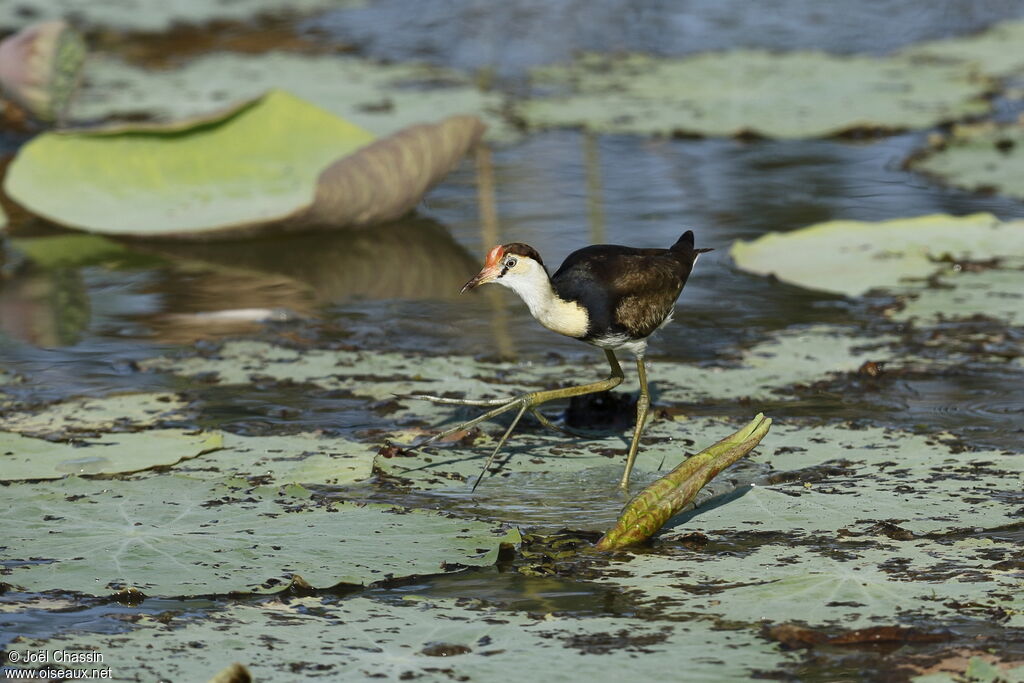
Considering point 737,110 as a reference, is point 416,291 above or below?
below

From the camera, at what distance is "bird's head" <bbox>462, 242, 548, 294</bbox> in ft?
11.9

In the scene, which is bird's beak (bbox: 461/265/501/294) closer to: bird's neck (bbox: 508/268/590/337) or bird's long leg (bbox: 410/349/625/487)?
bird's neck (bbox: 508/268/590/337)

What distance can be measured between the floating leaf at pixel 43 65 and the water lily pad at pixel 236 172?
43 cm

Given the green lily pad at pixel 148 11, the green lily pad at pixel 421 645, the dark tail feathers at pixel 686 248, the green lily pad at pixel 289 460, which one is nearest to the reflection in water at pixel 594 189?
the dark tail feathers at pixel 686 248

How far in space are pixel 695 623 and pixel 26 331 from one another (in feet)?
10.6

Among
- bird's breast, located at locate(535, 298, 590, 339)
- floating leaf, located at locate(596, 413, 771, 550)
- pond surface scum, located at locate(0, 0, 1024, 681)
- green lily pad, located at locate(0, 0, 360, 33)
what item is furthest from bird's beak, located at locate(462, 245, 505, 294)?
green lily pad, located at locate(0, 0, 360, 33)

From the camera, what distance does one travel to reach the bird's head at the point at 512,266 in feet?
11.9

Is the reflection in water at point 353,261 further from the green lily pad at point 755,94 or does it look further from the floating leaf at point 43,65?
the green lily pad at point 755,94

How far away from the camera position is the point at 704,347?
4961 mm

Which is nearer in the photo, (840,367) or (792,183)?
(840,367)

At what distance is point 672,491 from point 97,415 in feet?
5.77

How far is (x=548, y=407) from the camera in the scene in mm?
4512

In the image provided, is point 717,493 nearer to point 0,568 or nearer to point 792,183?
point 0,568

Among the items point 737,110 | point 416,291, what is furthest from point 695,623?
point 737,110
